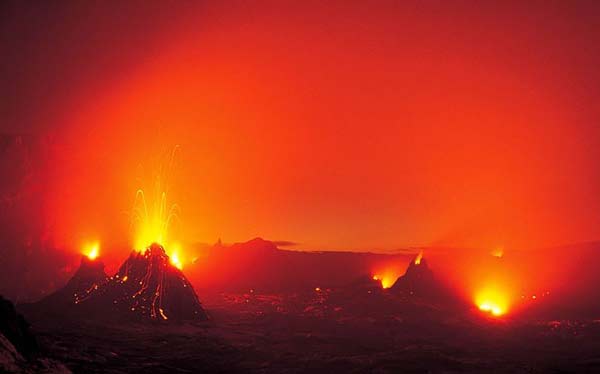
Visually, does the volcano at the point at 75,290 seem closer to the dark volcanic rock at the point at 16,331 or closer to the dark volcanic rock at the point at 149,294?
the dark volcanic rock at the point at 149,294

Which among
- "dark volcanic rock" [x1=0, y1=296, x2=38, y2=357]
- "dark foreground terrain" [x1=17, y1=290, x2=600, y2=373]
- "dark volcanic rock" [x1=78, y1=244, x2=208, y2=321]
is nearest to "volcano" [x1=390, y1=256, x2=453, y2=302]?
"dark foreground terrain" [x1=17, y1=290, x2=600, y2=373]

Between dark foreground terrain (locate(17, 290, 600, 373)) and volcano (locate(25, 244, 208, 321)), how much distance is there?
4791 mm

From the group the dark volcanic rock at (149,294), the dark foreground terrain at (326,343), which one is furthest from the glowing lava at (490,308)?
the dark volcanic rock at (149,294)

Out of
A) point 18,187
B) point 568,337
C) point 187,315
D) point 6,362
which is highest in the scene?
point 18,187

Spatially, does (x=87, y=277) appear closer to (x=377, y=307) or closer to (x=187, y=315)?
(x=187, y=315)

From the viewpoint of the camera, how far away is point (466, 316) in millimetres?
103125

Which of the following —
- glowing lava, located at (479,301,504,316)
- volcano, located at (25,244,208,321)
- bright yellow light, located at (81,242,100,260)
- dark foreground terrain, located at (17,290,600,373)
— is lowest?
glowing lava, located at (479,301,504,316)

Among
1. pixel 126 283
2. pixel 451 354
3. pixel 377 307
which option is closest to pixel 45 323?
pixel 126 283

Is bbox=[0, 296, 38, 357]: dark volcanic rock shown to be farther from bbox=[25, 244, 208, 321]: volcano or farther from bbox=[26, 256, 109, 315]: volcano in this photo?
bbox=[26, 256, 109, 315]: volcano

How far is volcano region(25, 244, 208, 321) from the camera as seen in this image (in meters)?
67.1

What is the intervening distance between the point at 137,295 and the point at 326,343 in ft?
106

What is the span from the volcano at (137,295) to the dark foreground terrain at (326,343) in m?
4.79

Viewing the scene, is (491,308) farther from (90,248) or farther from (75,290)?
(90,248)

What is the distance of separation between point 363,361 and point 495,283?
135 meters
